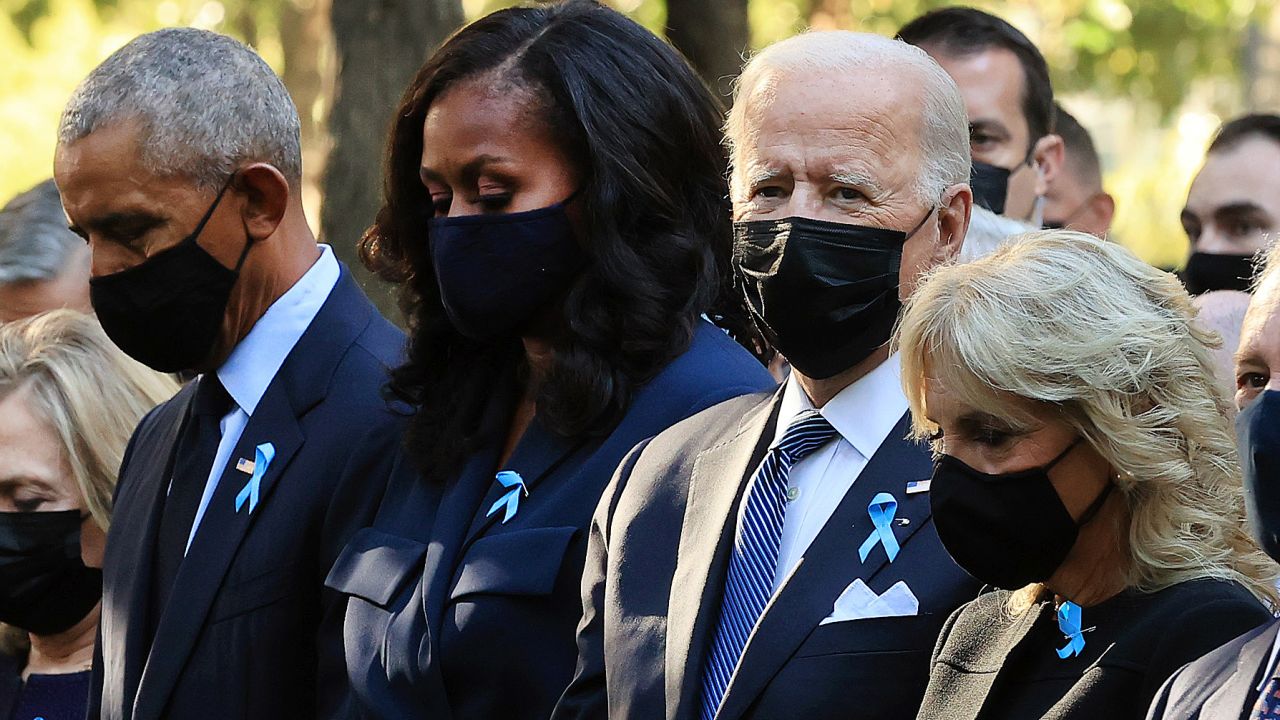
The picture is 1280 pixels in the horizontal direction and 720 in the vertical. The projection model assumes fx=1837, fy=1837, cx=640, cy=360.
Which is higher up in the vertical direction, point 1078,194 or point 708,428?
point 708,428

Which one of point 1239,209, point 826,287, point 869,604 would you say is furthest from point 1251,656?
point 1239,209

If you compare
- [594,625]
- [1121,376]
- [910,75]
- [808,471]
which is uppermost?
[910,75]

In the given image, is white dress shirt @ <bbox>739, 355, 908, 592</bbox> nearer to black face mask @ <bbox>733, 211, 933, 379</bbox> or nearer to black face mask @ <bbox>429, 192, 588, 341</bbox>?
black face mask @ <bbox>733, 211, 933, 379</bbox>

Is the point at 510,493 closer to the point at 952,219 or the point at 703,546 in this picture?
the point at 703,546

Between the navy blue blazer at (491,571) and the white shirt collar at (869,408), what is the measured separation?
55 centimetres

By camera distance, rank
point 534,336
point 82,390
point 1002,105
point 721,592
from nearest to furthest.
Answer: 1. point 721,592
2. point 534,336
3. point 82,390
4. point 1002,105

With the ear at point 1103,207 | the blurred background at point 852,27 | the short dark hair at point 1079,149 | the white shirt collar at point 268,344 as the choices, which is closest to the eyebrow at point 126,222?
the white shirt collar at point 268,344

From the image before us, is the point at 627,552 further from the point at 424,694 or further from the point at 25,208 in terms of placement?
the point at 25,208

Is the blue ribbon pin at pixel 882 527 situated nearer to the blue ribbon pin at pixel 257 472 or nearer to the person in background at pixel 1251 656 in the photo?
the person in background at pixel 1251 656

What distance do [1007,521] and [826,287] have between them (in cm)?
64

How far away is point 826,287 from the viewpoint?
137 inches

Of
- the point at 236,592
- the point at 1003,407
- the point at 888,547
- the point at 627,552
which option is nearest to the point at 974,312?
the point at 1003,407

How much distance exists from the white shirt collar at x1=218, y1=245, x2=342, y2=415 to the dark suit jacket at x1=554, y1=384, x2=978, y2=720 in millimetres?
1135

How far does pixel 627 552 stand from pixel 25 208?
13.2 feet
